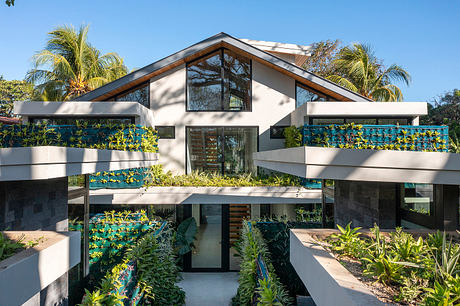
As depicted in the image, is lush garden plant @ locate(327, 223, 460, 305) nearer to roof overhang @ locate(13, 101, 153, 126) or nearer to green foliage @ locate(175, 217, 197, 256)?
green foliage @ locate(175, 217, 197, 256)

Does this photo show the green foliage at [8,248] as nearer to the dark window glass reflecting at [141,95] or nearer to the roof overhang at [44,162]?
the roof overhang at [44,162]

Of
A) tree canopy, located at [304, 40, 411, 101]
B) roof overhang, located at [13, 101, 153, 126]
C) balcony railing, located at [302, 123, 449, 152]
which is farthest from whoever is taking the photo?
tree canopy, located at [304, 40, 411, 101]

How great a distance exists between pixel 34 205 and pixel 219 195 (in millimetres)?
5542

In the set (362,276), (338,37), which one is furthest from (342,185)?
(338,37)

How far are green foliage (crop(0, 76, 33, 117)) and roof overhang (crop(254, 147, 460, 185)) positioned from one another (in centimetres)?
3687

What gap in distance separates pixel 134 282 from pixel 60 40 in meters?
16.9

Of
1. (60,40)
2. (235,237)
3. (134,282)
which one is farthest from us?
(60,40)

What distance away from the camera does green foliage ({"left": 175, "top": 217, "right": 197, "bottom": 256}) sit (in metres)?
9.56

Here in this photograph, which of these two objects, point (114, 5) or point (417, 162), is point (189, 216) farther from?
point (114, 5)

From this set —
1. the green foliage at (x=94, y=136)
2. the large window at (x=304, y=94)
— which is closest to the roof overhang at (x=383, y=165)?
the green foliage at (x=94, y=136)

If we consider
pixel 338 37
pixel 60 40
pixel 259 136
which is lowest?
pixel 259 136

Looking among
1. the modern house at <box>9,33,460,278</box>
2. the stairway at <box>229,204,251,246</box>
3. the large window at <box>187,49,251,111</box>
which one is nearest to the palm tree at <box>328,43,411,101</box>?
the modern house at <box>9,33,460,278</box>

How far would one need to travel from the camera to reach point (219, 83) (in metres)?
11.4

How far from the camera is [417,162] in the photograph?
284 centimetres
